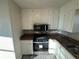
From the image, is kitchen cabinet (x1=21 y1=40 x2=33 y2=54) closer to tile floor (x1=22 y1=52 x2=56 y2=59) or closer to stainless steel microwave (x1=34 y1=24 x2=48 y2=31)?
tile floor (x1=22 y1=52 x2=56 y2=59)

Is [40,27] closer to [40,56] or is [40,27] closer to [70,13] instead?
[40,56]

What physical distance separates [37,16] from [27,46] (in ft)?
4.56

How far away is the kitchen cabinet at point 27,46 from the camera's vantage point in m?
2.95

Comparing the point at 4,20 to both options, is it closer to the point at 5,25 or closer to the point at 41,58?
the point at 5,25

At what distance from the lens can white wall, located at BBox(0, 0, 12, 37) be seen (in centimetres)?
184

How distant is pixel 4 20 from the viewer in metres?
1.90

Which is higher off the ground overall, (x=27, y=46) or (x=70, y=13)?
(x=70, y=13)

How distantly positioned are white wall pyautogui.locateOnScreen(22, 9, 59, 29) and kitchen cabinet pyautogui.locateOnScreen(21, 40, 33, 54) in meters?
0.76

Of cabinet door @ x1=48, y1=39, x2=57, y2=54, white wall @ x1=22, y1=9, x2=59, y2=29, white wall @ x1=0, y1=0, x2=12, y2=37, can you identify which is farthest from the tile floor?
white wall @ x1=0, y1=0, x2=12, y2=37

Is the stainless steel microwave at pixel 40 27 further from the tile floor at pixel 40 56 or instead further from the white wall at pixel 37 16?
the tile floor at pixel 40 56

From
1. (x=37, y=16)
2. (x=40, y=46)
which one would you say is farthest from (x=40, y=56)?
(x=37, y=16)

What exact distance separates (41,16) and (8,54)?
206 centimetres

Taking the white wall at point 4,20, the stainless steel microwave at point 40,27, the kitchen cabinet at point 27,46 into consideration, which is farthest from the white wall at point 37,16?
the white wall at point 4,20

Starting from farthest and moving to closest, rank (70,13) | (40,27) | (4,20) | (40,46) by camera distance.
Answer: (40,27) < (40,46) < (70,13) < (4,20)
